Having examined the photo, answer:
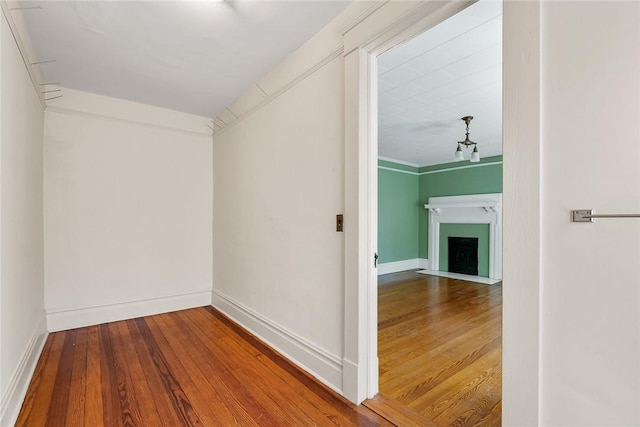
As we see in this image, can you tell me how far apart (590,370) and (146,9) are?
277 centimetres

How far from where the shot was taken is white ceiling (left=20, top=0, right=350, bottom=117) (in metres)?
1.78

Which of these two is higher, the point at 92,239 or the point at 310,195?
the point at 310,195

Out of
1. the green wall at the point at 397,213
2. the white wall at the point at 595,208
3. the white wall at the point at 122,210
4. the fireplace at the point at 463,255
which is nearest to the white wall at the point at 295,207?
the white wall at the point at 122,210

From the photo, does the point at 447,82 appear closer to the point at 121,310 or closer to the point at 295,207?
the point at 295,207

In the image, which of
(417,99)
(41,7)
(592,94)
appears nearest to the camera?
(592,94)

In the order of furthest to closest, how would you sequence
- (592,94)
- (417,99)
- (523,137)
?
(417,99)
(523,137)
(592,94)

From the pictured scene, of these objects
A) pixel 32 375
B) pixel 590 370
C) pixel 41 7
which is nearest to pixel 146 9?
pixel 41 7

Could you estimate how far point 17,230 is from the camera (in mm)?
1796

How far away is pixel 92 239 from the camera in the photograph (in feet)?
9.84

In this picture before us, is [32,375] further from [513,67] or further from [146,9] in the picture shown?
[513,67]

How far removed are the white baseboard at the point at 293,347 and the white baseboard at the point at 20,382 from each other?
1512mm

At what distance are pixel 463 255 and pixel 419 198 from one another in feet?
4.94

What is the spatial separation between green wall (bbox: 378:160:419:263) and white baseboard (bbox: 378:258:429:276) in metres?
0.08

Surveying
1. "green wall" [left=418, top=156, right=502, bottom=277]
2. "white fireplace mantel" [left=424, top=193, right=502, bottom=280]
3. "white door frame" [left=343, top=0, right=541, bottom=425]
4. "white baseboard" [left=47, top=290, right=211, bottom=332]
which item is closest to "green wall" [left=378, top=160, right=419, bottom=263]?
"green wall" [left=418, top=156, right=502, bottom=277]
